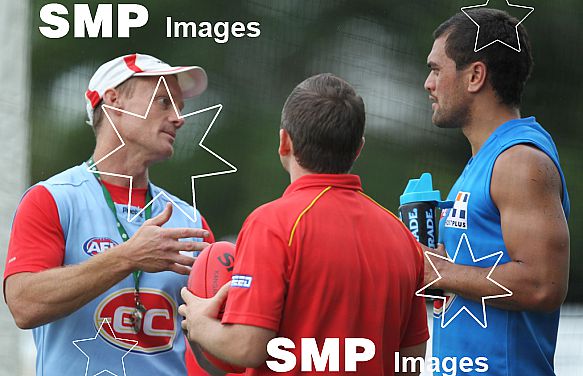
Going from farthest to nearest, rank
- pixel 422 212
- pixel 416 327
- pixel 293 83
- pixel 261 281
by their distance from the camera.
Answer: pixel 293 83, pixel 422 212, pixel 416 327, pixel 261 281

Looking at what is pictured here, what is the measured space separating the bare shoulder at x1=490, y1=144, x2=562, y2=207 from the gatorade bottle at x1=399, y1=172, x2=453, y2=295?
0.36ft

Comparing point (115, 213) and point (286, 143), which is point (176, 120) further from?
point (286, 143)

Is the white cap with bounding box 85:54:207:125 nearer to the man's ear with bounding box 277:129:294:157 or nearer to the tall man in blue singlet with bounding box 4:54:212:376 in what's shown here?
the tall man in blue singlet with bounding box 4:54:212:376

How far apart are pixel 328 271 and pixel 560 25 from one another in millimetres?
2309

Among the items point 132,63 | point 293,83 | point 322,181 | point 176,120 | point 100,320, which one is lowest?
point 100,320

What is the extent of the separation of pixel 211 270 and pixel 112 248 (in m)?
0.17

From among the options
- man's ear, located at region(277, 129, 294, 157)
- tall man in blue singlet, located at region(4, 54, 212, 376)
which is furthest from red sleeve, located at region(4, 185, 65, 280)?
man's ear, located at region(277, 129, 294, 157)

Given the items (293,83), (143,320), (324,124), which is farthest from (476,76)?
(293,83)

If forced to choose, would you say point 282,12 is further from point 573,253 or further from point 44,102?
point 573,253

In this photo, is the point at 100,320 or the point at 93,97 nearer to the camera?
the point at 100,320

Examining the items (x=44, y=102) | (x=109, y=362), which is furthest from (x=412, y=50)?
(x=109, y=362)

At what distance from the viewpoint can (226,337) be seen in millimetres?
1190

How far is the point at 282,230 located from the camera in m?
1.19

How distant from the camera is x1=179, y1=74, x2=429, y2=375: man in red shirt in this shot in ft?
3.88
